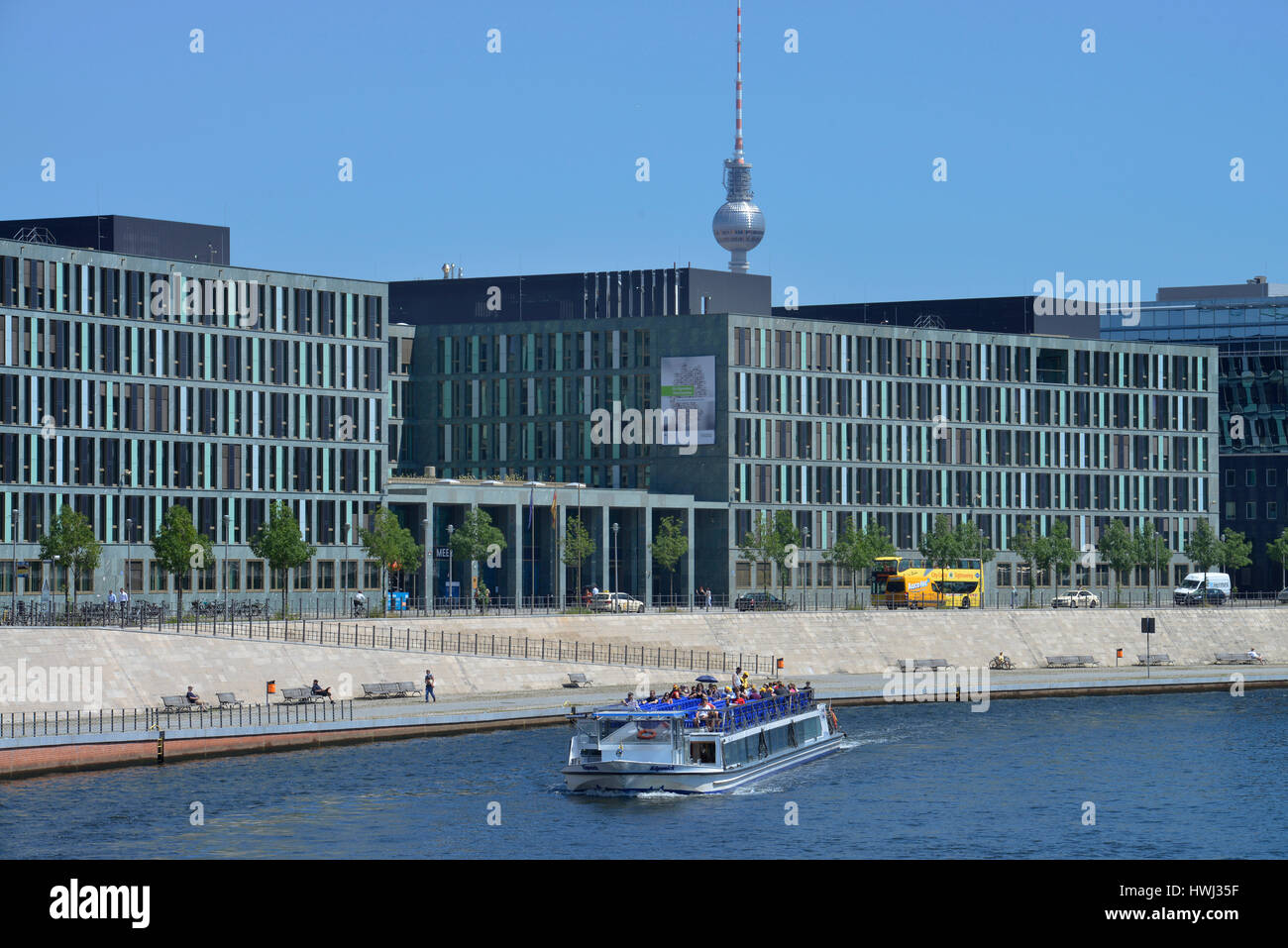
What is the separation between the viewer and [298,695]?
80.3 meters

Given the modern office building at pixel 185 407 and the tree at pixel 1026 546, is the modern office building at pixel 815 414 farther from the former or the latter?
the modern office building at pixel 185 407

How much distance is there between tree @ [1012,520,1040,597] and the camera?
150m

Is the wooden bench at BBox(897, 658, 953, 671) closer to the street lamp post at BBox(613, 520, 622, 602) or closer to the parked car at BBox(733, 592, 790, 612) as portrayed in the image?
the parked car at BBox(733, 592, 790, 612)

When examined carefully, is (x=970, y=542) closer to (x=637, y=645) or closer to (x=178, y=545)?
(x=637, y=645)

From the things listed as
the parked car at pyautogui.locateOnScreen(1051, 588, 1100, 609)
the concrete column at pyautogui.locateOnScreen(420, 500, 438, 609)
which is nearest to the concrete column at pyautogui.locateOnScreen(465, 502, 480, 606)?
the concrete column at pyautogui.locateOnScreen(420, 500, 438, 609)

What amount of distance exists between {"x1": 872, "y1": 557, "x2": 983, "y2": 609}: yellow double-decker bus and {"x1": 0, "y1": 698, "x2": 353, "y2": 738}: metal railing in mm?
61338

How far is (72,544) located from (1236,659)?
7459cm

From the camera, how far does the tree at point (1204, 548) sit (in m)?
161

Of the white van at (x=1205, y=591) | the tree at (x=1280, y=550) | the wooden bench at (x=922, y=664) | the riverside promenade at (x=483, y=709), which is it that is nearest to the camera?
the riverside promenade at (x=483, y=709)

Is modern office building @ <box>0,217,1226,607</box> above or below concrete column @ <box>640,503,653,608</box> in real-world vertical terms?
above

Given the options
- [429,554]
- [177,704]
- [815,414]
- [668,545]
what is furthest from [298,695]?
[815,414]

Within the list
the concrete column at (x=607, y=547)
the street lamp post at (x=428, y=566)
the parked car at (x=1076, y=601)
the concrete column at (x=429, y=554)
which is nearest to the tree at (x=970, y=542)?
the parked car at (x=1076, y=601)

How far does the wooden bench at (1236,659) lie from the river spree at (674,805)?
160 feet

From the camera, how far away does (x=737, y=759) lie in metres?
65.0
